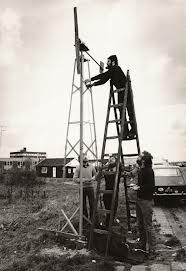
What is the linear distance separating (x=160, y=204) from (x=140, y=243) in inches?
286

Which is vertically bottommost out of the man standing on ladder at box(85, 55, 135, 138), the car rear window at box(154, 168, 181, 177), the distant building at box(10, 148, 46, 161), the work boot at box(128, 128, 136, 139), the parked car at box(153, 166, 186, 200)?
the parked car at box(153, 166, 186, 200)

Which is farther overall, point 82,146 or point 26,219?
point 26,219

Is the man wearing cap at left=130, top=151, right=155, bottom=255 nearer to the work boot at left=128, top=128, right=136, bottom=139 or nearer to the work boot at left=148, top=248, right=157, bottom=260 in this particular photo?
the work boot at left=148, top=248, right=157, bottom=260

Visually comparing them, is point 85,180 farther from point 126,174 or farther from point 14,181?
point 14,181

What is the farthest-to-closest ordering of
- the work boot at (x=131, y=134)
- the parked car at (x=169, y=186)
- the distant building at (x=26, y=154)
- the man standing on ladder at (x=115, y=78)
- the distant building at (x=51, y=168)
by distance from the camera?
1. the distant building at (x=26, y=154)
2. the distant building at (x=51, y=168)
3. the parked car at (x=169, y=186)
4. the work boot at (x=131, y=134)
5. the man standing on ladder at (x=115, y=78)

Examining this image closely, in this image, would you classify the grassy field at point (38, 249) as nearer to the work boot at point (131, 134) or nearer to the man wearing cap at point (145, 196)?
the man wearing cap at point (145, 196)

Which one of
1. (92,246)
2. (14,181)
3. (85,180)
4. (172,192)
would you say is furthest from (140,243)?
(14,181)

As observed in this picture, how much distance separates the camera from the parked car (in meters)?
12.5

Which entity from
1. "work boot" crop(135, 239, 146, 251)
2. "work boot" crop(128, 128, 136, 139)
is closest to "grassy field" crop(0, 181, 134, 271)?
"work boot" crop(135, 239, 146, 251)

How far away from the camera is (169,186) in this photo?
12617 mm

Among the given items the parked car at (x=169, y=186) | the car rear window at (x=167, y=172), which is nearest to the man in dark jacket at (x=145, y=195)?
the parked car at (x=169, y=186)

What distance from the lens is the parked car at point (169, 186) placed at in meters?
12.5

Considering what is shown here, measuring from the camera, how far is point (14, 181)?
2338cm

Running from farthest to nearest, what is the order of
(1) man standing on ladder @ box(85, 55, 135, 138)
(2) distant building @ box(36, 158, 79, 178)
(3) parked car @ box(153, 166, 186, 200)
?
(2) distant building @ box(36, 158, 79, 178)
(3) parked car @ box(153, 166, 186, 200)
(1) man standing on ladder @ box(85, 55, 135, 138)
